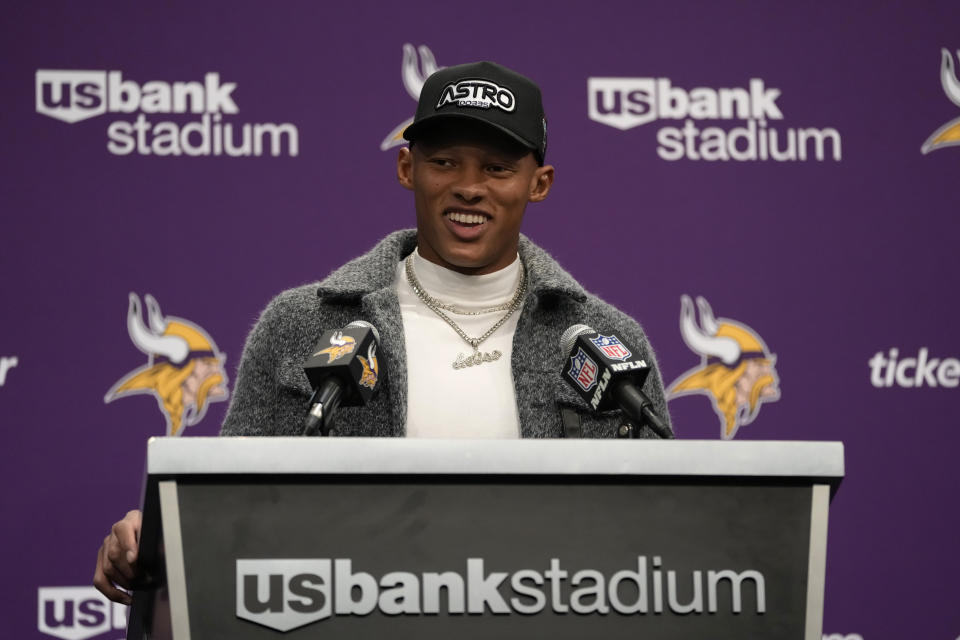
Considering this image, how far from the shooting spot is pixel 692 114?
9.18 feet

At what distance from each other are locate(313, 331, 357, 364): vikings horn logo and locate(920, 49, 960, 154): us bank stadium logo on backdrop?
80.8 inches

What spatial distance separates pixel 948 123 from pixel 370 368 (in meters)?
2.10

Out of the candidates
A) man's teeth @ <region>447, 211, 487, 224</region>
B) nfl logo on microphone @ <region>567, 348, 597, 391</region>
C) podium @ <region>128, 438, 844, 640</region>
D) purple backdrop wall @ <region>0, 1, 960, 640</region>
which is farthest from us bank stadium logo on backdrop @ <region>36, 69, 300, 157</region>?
podium @ <region>128, 438, 844, 640</region>

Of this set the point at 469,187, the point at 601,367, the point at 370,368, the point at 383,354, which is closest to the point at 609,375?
the point at 601,367

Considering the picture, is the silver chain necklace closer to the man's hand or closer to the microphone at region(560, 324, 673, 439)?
the microphone at region(560, 324, 673, 439)

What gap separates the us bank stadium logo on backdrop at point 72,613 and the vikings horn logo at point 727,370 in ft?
4.28

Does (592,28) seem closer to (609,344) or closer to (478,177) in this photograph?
(478,177)

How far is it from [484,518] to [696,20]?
2085 millimetres

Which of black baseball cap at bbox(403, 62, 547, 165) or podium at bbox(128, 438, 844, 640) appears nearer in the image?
podium at bbox(128, 438, 844, 640)

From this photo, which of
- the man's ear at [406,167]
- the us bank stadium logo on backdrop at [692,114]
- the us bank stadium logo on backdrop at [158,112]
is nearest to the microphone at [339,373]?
the man's ear at [406,167]

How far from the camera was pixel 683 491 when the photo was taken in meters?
1.06

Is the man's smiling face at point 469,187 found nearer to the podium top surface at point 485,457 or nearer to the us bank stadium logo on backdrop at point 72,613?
the podium top surface at point 485,457

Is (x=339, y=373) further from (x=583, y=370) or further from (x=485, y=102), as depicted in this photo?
(x=485, y=102)

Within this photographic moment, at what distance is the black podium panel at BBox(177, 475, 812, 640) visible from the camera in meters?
1.01
